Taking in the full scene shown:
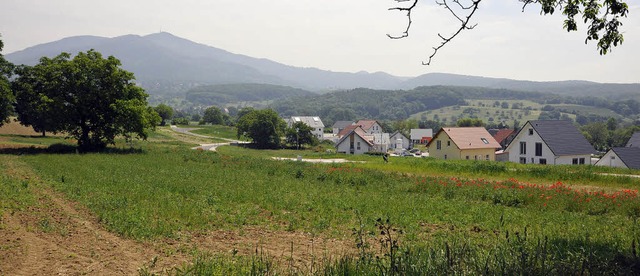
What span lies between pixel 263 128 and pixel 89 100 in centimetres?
4670

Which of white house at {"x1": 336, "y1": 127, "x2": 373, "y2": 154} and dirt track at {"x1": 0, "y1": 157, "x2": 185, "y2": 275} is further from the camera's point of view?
white house at {"x1": 336, "y1": 127, "x2": 373, "y2": 154}

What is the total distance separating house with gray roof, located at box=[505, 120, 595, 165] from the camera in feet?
167

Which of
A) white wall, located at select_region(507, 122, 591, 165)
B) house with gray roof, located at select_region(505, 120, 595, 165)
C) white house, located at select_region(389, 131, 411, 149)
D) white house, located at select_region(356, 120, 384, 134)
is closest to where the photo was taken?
white wall, located at select_region(507, 122, 591, 165)

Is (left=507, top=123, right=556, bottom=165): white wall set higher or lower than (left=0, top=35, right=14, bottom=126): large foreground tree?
lower

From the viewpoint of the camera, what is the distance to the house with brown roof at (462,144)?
56.4 metres

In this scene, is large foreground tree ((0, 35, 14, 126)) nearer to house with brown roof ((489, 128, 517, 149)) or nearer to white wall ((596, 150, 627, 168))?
white wall ((596, 150, 627, 168))

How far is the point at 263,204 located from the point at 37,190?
10069mm

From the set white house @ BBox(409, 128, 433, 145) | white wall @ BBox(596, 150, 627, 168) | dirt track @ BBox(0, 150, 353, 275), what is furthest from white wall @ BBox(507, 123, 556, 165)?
white house @ BBox(409, 128, 433, 145)

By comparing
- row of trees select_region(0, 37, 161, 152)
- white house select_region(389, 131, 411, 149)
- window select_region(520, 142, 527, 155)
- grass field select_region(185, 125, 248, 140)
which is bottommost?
white house select_region(389, 131, 411, 149)

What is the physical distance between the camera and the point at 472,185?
75.9 ft

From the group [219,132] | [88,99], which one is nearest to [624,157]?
[88,99]

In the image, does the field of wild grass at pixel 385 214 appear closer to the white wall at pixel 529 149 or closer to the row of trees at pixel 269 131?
the white wall at pixel 529 149

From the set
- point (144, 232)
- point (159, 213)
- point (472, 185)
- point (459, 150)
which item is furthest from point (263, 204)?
point (459, 150)

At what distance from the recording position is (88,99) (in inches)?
1506
